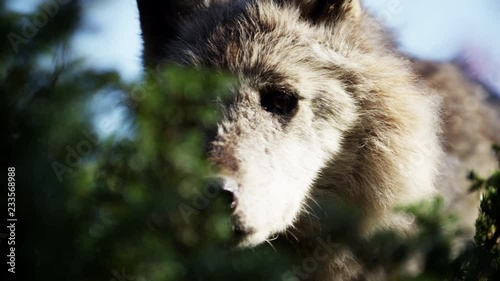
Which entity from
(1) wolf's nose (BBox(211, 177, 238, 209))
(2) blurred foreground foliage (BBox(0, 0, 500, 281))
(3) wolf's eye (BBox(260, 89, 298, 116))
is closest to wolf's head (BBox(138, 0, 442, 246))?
(3) wolf's eye (BBox(260, 89, 298, 116))

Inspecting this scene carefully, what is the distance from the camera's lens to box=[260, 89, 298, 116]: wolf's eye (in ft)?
12.2

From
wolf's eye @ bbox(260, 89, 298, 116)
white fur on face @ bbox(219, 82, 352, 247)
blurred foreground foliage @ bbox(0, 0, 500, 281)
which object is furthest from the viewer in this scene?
wolf's eye @ bbox(260, 89, 298, 116)

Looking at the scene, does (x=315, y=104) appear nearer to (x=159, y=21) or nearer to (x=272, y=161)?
(x=272, y=161)

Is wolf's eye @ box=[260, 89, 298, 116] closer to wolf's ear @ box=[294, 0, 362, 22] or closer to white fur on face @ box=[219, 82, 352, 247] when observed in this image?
white fur on face @ box=[219, 82, 352, 247]

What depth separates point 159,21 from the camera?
430 cm

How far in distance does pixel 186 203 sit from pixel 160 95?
0.38 metres

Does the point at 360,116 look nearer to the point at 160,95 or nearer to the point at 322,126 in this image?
the point at 322,126

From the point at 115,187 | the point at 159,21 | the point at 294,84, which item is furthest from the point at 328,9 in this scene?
the point at 115,187

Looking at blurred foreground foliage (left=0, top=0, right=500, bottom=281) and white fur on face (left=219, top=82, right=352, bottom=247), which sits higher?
blurred foreground foliage (left=0, top=0, right=500, bottom=281)

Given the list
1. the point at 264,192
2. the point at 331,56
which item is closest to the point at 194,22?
the point at 331,56

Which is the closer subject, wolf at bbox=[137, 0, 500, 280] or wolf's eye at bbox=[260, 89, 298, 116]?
wolf at bbox=[137, 0, 500, 280]

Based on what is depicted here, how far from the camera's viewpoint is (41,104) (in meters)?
1.58

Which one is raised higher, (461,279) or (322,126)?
(461,279)

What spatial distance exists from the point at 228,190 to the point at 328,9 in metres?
1.95
